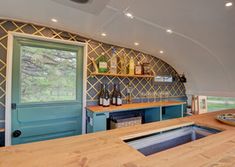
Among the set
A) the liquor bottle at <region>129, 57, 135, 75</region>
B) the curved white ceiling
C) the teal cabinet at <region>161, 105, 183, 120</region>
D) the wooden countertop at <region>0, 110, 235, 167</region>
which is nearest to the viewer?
the wooden countertop at <region>0, 110, 235, 167</region>

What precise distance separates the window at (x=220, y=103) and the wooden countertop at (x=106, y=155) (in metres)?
2.22

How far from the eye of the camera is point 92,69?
6.40 feet

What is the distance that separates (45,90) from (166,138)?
146 cm

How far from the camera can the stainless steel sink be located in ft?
2.55

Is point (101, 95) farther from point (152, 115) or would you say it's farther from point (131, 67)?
point (152, 115)

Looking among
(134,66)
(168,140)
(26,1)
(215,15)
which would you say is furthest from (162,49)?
(26,1)

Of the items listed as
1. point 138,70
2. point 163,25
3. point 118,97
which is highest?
point 163,25

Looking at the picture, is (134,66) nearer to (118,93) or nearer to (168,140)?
(118,93)

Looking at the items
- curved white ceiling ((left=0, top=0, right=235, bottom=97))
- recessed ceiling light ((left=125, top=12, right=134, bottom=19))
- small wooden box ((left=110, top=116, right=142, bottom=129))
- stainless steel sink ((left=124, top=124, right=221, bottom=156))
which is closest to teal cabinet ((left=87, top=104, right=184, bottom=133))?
small wooden box ((left=110, top=116, right=142, bottom=129))

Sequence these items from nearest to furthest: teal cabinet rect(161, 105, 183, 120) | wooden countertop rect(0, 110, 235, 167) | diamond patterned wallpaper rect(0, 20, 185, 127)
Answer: wooden countertop rect(0, 110, 235, 167) → diamond patterned wallpaper rect(0, 20, 185, 127) → teal cabinet rect(161, 105, 183, 120)

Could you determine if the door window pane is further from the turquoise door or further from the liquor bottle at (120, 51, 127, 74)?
the liquor bottle at (120, 51, 127, 74)

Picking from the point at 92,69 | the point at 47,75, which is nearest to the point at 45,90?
the point at 47,75

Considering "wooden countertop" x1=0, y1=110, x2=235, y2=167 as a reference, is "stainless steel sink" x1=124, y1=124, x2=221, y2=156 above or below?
below

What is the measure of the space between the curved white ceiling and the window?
320 millimetres
